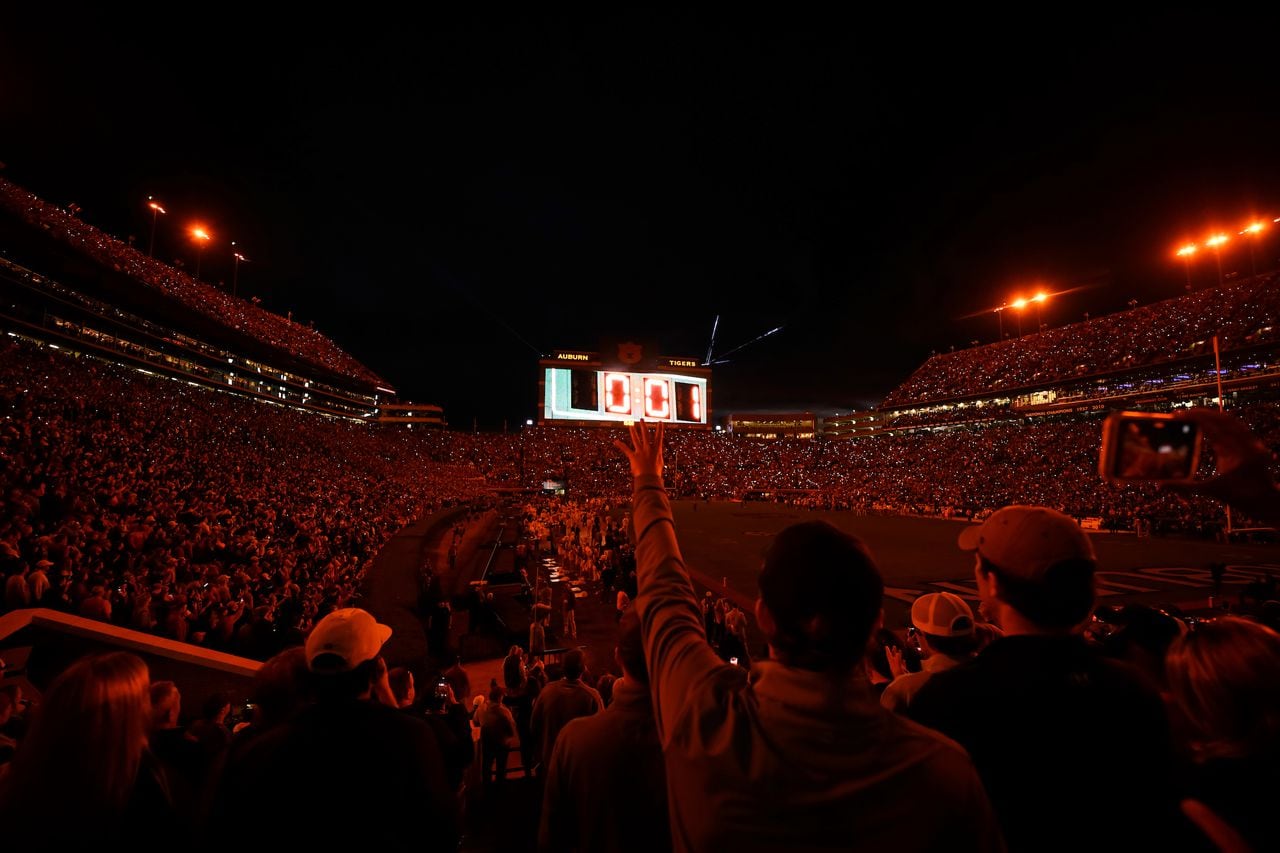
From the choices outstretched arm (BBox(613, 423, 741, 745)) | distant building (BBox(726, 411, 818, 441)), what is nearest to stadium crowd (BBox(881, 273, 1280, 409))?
distant building (BBox(726, 411, 818, 441))

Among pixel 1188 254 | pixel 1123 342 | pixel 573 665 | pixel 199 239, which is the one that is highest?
pixel 199 239

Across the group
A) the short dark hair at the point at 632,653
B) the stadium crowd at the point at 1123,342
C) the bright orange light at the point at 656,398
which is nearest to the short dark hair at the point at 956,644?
the short dark hair at the point at 632,653

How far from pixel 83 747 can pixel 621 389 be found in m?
7.80

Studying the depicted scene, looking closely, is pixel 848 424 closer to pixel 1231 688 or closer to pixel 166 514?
pixel 166 514

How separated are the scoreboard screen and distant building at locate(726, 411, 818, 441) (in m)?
103

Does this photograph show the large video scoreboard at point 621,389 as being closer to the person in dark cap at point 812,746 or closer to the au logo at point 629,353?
the au logo at point 629,353

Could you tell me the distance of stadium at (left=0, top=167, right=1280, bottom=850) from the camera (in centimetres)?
796

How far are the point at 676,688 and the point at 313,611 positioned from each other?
39.1ft

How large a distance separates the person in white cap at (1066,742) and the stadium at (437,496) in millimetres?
1689

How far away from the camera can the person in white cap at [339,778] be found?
1.49 metres

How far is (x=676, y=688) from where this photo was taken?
1159 mm

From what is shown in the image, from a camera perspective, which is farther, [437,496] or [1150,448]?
[437,496]

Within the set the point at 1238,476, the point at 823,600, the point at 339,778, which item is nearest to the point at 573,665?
the point at 339,778

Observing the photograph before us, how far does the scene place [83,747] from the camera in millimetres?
1646
